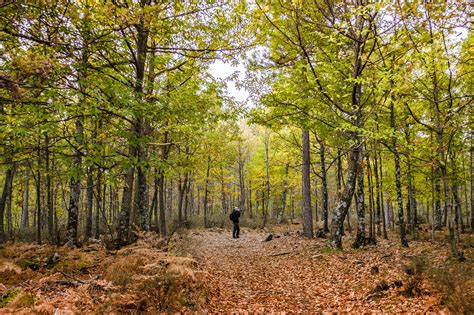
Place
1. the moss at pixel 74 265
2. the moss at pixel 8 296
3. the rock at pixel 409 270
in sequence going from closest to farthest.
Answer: the moss at pixel 8 296
the rock at pixel 409 270
the moss at pixel 74 265

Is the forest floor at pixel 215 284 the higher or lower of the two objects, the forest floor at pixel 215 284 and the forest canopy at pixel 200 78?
the lower

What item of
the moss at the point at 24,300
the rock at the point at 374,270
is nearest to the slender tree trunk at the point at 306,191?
the rock at the point at 374,270

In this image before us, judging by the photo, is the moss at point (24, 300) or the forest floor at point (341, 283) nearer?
the moss at point (24, 300)

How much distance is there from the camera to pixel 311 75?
10.5 meters

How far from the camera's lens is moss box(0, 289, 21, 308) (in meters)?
3.73

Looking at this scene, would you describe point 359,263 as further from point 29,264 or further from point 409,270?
point 29,264

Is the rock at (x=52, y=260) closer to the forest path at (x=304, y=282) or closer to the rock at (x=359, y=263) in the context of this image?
the forest path at (x=304, y=282)

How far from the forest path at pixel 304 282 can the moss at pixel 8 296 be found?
3.04 m

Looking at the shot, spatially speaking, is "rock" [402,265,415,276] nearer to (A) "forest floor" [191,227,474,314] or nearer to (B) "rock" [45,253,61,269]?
(A) "forest floor" [191,227,474,314]

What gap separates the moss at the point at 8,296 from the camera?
3.73m

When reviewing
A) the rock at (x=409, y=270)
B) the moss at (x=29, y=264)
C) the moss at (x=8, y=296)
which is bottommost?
the rock at (x=409, y=270)

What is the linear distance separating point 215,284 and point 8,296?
4440mm

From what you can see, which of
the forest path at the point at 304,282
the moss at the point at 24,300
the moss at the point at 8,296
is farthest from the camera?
the forest path at the point at 304,282

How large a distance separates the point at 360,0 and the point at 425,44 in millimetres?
2819
